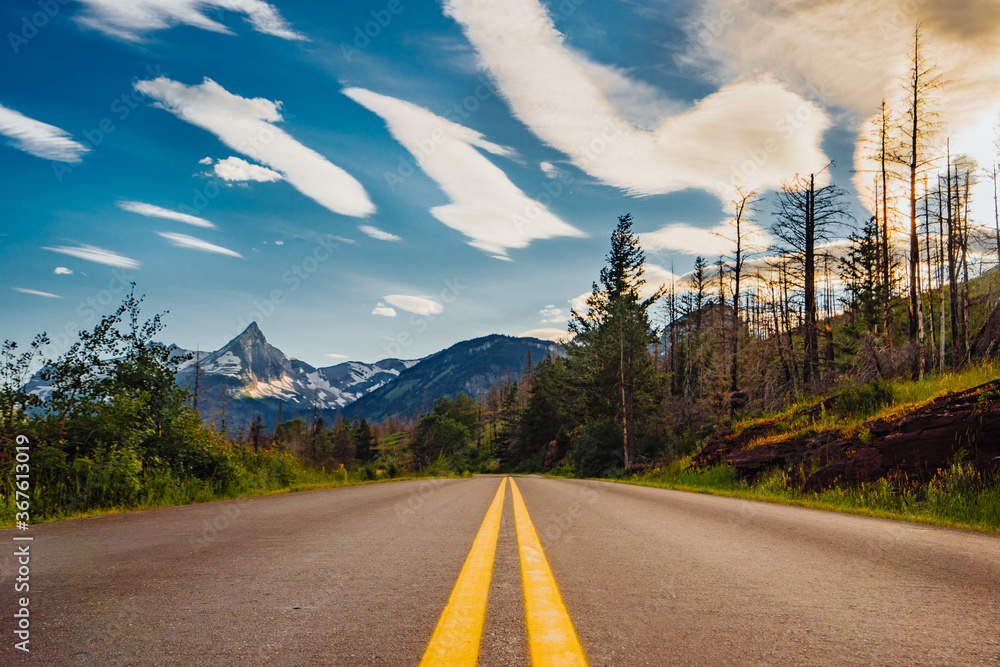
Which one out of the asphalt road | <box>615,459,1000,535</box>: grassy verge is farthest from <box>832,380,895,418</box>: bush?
the asphalt road

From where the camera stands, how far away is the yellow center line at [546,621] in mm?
1842

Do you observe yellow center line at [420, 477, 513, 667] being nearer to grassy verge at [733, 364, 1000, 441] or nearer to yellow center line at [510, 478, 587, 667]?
yellow center line at [510, 478, 587, 667]

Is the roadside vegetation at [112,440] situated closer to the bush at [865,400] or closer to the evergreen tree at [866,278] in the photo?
the bush at [865,400]

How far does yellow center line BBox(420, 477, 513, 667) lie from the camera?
1851 millimetres

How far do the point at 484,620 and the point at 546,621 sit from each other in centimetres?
28

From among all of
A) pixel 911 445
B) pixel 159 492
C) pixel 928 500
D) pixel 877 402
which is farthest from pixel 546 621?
pixel 877 402

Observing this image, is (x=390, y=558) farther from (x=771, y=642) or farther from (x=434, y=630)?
(x=771, y=642)

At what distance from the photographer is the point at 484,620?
2.29 m

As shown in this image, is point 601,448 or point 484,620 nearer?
point 484,620

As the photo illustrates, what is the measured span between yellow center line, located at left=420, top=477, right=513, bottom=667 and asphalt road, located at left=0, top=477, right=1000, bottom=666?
0.16 feet

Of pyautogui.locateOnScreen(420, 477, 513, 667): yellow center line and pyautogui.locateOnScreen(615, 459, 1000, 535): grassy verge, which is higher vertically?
pyautogui.locateOnScreen(420, 477, 513, 667): yellow center line

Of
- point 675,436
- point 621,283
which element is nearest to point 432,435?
point 621,283

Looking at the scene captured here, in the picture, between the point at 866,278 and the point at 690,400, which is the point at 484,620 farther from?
the point at 866,278

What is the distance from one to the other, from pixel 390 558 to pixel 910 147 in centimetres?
2798
